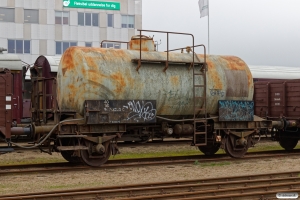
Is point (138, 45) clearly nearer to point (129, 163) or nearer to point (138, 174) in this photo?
point (129, 163)

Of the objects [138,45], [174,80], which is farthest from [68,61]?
[174,80]

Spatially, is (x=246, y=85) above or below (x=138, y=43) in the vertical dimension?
below

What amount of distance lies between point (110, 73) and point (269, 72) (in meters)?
14.2

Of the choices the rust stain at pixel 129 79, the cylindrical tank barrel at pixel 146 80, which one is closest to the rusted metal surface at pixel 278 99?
the cylindrical tank barrel at pixel 146 80

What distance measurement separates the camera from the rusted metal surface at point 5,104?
1277 centimetres

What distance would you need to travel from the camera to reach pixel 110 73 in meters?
14.2

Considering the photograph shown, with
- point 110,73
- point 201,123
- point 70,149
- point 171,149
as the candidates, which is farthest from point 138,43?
point 171,149

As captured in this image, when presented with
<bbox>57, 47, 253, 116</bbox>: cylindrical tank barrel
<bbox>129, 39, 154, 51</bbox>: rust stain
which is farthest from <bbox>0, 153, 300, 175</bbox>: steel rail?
<bbox>129, 39, 154, 51</bbox>: rust stain

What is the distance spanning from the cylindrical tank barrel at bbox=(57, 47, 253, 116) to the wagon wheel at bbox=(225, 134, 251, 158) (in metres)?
1.12

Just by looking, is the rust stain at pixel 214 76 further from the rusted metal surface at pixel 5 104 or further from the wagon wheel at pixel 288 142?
the rusted metal surface at pixel 5 104

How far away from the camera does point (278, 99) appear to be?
63.4 feet

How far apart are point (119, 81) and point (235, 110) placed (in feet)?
13.9

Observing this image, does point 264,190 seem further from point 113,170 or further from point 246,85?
point 246,85

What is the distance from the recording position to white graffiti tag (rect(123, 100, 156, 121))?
1444 centimetres
